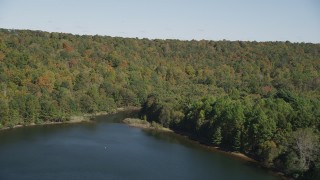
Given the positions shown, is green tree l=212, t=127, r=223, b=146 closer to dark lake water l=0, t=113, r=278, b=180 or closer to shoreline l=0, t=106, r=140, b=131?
dark lake water l=0, t=113, r=278, b=180

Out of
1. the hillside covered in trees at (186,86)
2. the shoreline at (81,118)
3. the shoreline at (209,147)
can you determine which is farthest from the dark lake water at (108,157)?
the hillside covered in trees at (186,86)

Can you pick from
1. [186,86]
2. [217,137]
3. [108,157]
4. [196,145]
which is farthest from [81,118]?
[217,137]

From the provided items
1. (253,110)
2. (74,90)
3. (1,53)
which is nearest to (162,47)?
(74,90)

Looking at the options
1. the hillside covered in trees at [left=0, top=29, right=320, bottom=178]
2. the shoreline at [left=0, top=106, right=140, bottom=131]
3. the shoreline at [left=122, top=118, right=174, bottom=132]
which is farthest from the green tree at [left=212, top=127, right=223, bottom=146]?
the shoreline at [left=0, top=106, right=140, bottom=131]

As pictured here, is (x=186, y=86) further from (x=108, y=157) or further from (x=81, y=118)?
(x=108, y=157)

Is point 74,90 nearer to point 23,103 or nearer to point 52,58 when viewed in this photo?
point 52,58
